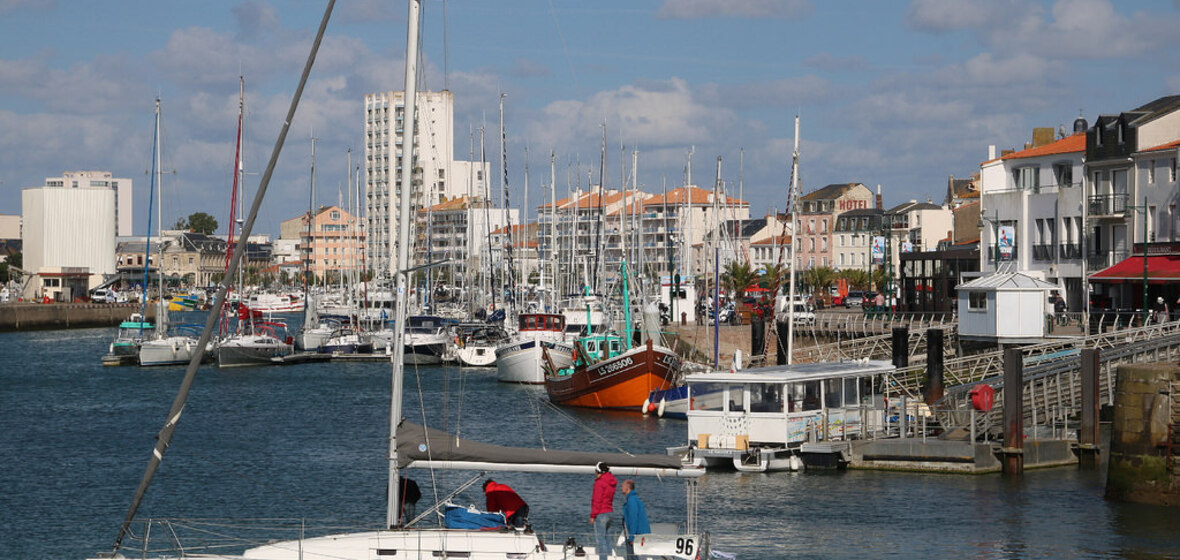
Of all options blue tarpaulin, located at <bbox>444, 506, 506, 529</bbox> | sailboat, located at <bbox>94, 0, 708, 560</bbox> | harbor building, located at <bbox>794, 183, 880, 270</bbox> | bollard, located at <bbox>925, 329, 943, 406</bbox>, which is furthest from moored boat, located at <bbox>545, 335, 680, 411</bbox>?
harbor building, located at <bbox>794, 183, 880, 270</bbox>

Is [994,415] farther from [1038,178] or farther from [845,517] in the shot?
[1038,178]

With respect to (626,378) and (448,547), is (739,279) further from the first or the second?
(448,547)

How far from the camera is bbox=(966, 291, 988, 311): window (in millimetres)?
56406

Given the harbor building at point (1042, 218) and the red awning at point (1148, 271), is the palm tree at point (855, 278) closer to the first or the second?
the harbor building at point (1042, 218)

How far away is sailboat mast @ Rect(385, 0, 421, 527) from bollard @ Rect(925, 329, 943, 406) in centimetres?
2923

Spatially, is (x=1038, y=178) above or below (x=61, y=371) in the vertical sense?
above

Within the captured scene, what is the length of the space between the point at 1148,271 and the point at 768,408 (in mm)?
31301

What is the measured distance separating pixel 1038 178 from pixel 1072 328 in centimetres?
1753

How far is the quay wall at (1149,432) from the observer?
32.3 m

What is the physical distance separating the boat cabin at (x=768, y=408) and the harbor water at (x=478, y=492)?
119 cm

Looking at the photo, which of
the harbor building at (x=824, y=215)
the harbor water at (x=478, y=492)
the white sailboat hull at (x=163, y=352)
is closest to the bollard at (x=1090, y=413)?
the harbor water at (x=478, y=492)

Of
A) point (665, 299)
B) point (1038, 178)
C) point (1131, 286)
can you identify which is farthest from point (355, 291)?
point (1131, 286)

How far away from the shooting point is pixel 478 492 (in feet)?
124

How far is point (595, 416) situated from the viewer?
5669 centimetres
